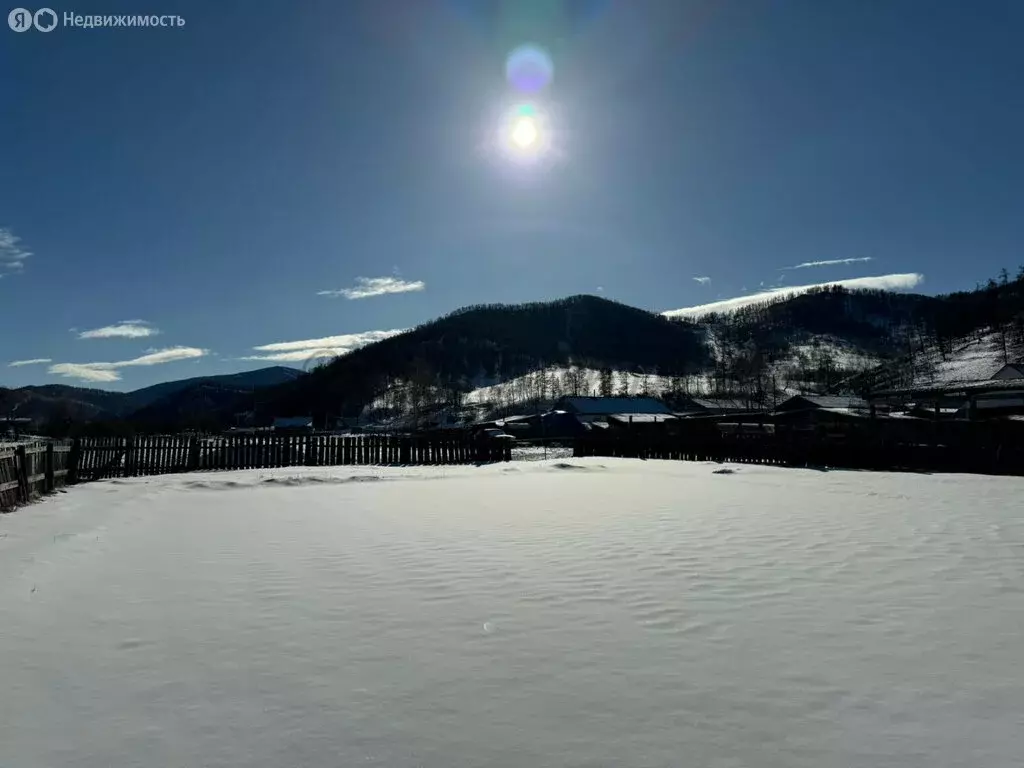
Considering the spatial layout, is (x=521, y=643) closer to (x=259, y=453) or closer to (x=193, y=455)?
(x=193, y=455)

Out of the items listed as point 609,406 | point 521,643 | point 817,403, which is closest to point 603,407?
point 609,406

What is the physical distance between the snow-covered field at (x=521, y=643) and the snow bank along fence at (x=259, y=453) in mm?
13163

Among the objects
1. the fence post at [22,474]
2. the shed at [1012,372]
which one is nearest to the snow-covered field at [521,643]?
the fence post at [22,474]

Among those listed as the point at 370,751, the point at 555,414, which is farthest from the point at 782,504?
the point at 555,414

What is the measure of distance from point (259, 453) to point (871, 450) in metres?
21.8

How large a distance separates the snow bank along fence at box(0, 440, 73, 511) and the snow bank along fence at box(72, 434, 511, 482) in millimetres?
4725

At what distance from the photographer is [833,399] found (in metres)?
66.1

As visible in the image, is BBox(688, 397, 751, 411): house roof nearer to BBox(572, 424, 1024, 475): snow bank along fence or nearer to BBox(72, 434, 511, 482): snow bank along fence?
BBox(572, 424, 1024, 475): snow bank along fence

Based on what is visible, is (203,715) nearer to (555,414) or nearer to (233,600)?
(233,600)

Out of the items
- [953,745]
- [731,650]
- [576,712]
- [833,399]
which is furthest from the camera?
[833,399]

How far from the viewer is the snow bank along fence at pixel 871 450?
659 inches

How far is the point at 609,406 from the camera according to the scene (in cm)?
10275

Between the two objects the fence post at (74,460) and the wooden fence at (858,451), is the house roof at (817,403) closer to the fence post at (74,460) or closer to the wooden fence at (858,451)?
the wooden fence at (858,451)

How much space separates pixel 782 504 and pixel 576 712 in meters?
9.51
